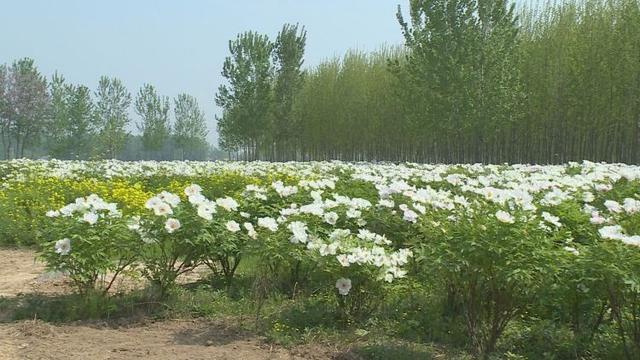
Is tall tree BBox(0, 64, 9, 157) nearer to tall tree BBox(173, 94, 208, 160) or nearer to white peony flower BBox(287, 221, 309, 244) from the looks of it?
tall tree BBox(173, 94, 208, 160)

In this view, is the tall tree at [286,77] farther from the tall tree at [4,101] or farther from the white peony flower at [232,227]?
the white peony flower at [232,227]

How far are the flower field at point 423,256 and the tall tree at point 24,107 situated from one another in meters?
37.9

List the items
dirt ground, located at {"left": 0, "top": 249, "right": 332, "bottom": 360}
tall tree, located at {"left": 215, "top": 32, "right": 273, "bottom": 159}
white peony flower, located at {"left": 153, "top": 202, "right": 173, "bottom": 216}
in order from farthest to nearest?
tall tree, located at {"left": 215, "top": 32, "right": 273, "bottom": 159}
white peony flower, located at {"left": 153, "top": 202, "right": 173, "bottom": 216}
dirt ground, located at {"left": 0, "top": 249, "right": 332, "bottom": 360}

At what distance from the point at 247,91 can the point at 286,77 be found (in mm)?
2632

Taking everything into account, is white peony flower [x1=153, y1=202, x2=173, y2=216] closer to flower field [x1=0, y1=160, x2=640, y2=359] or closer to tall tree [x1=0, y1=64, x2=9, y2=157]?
flower field [x1=0, y1=160, x2=640, y2=359]

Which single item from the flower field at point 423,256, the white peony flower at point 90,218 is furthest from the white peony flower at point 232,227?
the white peony flower at point 90,218

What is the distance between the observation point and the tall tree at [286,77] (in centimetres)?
3023

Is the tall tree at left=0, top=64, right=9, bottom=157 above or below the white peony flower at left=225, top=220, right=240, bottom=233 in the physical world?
above

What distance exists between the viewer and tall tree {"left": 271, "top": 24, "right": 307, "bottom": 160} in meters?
30.2

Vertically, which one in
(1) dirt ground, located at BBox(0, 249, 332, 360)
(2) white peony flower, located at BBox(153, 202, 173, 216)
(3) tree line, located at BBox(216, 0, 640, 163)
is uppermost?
(3) tree line, located at BBox(216, 0, 640, 163)

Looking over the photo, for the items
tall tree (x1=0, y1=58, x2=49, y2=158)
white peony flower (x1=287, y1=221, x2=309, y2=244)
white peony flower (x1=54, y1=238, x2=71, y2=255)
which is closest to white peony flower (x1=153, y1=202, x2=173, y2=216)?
white peony flower (x1=54, y1=238, x2=71, y2=255)

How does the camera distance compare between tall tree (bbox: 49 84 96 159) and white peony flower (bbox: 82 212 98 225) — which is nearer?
white peony flower (bbox: 82 212 98 225)

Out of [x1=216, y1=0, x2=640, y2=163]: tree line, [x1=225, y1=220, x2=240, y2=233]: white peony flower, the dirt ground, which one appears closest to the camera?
the dirt ground

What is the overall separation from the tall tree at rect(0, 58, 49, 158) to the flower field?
3792 cm
